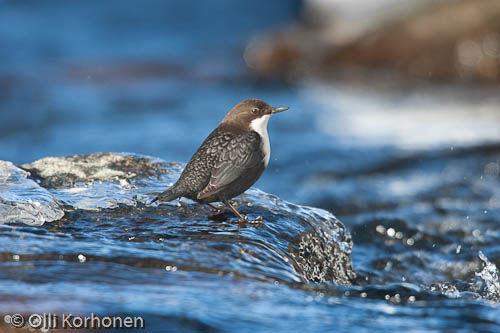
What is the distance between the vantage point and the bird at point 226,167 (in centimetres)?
365

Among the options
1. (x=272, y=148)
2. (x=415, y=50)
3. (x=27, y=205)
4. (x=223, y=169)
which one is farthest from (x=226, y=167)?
(x=415, y=50)

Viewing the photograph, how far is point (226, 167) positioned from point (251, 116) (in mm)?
427

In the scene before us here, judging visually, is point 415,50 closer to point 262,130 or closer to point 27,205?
point 262,130

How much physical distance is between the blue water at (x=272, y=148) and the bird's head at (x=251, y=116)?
650mm

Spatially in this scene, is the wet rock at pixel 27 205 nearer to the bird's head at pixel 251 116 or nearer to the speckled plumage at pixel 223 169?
the speckled plumage at pixel 223 169

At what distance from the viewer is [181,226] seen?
12.2 feet

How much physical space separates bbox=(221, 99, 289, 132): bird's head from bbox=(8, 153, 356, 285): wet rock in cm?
57

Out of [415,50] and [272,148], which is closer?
[272,148]

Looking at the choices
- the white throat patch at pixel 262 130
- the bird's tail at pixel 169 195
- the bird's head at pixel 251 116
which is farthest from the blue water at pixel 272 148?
the bird's head at pixel 251 116

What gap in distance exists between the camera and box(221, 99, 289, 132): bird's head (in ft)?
12.8

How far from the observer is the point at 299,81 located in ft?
42.4

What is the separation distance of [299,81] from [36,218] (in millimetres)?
9751

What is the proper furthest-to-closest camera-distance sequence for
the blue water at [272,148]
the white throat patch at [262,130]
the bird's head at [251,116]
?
the bird's head at [251,116] → the white throat patch at [262,130] → the blue water at [272,148]

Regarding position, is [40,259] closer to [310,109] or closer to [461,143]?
[461,143]
